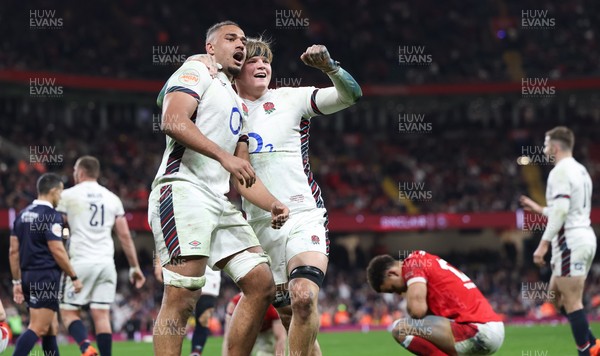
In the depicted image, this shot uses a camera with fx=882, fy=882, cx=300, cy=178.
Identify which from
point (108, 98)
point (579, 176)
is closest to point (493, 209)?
point (108, 98)

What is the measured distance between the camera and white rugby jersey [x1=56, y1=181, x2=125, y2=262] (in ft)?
33.1

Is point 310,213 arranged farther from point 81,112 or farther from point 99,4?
point 99,4

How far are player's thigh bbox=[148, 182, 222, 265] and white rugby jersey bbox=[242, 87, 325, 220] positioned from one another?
43.3 inches

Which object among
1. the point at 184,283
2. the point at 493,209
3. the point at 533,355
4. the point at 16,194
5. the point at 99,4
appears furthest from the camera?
the point at 99,4

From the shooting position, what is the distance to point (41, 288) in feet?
30.3

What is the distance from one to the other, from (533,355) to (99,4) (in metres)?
29.3

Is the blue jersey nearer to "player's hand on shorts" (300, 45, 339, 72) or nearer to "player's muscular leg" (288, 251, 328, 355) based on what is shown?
"player's muscular leg" (288, 251, 328, 355)

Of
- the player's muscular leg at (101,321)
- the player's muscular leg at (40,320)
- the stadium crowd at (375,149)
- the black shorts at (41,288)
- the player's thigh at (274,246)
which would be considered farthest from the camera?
the stadium crowd at (375,149)

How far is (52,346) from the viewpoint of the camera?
375 inches

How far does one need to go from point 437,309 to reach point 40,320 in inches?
170

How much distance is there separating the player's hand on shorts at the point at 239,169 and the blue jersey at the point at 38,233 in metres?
4.62

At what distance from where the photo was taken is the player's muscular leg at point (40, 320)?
29.8ft

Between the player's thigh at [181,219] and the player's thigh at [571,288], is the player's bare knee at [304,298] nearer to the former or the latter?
the player's thigh at [181,219]

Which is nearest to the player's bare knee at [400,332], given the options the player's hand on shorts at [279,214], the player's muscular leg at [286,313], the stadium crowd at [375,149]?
the player's muscular leg at [286,313]
